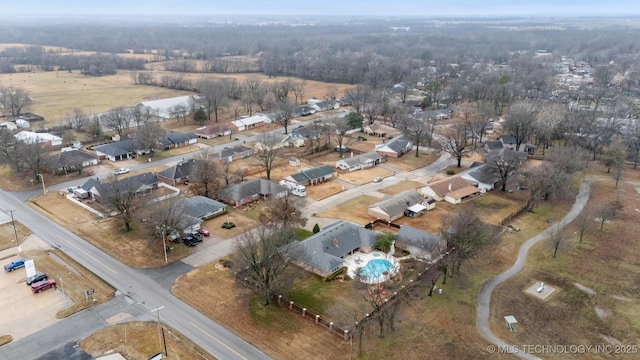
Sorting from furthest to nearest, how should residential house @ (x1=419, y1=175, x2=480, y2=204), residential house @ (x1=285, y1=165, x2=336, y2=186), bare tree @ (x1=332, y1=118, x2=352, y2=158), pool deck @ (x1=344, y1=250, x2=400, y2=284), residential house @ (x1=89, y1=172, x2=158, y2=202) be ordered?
bare tree @ (x1=332, y1=118, x2=352, y2=158)
residential house @ (x1=285, y1=165, x2=336, y2=186)
residential house @ (x1=419, y1=175, x2=480, y2=204)
residential house @ (x1=89, y1=172, x2=158, y2=202)
pool deck @ (x1=344, y1=250, x2=400, y2=284)

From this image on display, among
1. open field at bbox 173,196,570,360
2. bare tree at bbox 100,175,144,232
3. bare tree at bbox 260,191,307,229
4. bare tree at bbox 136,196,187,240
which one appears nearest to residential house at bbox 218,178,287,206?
bare tree at bbox 260,191,307,229

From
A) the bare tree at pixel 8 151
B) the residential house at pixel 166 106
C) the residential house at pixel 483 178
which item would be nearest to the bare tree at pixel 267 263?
the residential house at pixel 483 178

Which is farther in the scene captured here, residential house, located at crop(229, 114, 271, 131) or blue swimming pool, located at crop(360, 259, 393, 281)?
residential house, located at crop(229, 114, 271, 131)

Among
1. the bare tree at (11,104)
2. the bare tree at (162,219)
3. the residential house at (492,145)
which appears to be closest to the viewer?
the bare tree at (162,219)

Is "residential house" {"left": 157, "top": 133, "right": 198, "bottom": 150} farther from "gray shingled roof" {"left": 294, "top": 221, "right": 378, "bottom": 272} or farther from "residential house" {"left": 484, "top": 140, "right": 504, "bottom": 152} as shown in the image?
"residential house" {"left": 484, "top": 140, "right": 504, "bottom": 152}

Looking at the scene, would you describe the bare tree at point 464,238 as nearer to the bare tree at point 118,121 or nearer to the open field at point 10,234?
the open field at point 10,234

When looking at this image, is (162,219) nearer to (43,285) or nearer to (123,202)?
(123,202)

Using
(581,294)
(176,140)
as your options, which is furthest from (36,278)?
(581,294)
